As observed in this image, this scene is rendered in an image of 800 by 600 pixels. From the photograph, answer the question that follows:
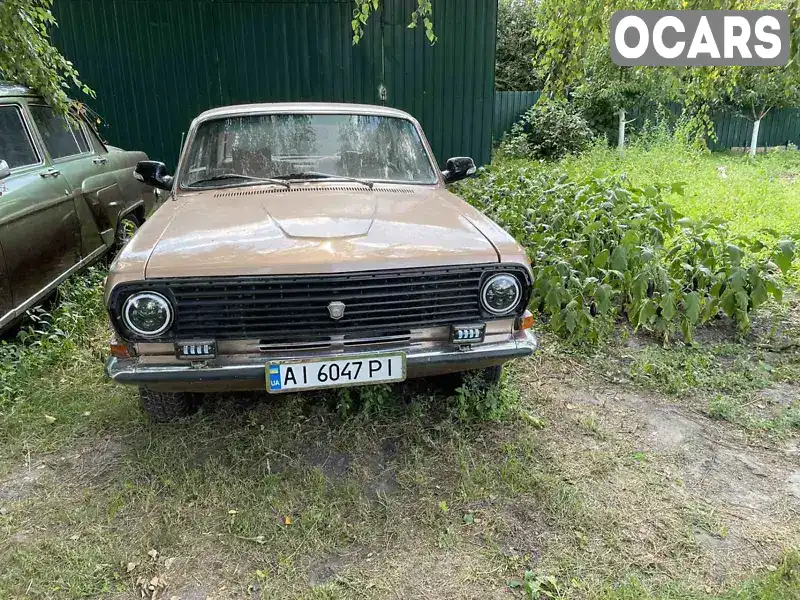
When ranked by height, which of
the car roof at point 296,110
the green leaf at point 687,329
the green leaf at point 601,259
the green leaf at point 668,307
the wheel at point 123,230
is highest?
the car roof at point 296,110

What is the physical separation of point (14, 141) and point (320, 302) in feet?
10.8

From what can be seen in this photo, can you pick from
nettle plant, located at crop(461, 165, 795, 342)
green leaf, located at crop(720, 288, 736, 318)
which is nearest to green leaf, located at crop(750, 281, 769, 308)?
nettle plant, located at crop(461, 165, 795, 342)

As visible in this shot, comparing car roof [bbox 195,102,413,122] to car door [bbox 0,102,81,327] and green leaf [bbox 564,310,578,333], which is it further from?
green leaf [bbox 564,310,578,333]

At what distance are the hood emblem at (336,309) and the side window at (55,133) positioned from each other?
3510 millimetres

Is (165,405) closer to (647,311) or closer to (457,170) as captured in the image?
(457,170)

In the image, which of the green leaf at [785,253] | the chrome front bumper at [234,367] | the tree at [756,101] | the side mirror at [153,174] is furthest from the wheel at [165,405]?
the tree at [756,101]

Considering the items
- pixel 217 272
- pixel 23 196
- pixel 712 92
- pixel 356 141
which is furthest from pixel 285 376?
pixel 712 92

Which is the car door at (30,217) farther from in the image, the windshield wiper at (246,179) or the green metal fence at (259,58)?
the green metal fence at (259,58)

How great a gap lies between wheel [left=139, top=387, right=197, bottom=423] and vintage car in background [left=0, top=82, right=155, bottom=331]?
1.34 meters

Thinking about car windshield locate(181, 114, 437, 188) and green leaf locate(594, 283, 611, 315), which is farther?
green leaf locate(594, 283, 611, 315)

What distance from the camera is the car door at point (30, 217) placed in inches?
149

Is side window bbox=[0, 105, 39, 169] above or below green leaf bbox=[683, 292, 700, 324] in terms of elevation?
above

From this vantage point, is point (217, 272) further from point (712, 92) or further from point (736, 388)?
point (712, 92)

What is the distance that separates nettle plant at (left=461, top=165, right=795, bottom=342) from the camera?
414 cm
